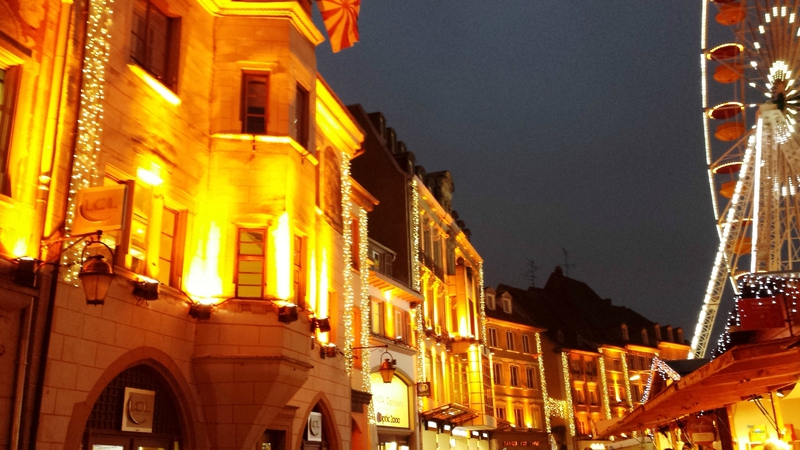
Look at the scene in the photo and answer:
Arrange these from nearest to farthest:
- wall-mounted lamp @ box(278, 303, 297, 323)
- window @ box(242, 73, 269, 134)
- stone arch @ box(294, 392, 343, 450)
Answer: wall-mounted lamp @ box(278, 303, 297, 323) → window @ box(242, 73, 269, 134) → stone arch @ box(294, 392, 343, 450)

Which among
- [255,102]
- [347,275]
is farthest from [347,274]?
[255,102]

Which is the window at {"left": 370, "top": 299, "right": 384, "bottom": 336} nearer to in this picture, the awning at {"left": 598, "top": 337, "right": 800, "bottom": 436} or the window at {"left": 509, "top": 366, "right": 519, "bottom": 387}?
the awning at {"left": 598, "top": 337, "right": 800, "bottom": 436}

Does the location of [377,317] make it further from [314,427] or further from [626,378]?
[626,378]

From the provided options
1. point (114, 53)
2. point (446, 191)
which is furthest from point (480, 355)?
point (114, 53)

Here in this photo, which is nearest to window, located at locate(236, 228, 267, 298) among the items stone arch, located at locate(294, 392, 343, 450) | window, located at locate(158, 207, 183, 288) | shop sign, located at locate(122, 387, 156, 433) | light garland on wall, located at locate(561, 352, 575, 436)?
window, located at locate(158, 207, 183, 288)

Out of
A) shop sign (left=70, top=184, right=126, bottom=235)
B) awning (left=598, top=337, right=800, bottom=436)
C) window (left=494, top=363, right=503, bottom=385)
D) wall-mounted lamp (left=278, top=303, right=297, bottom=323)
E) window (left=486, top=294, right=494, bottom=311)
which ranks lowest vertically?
awning (left=598, top=337, right=800, bottom=436)

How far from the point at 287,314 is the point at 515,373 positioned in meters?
46.9

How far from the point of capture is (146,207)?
1358cm

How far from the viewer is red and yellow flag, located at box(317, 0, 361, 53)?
1772 cm

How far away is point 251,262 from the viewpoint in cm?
1541

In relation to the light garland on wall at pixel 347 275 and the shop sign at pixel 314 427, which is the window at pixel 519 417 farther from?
the shop sign at pixel 314 427

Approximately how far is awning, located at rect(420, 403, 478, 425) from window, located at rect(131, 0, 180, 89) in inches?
885

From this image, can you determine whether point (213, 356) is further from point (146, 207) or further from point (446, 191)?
point (446, 191)

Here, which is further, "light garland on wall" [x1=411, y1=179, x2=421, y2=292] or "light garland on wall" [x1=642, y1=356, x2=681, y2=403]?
"light garland on wall" [x1=411, y1=179, x2=421, y2=292]
